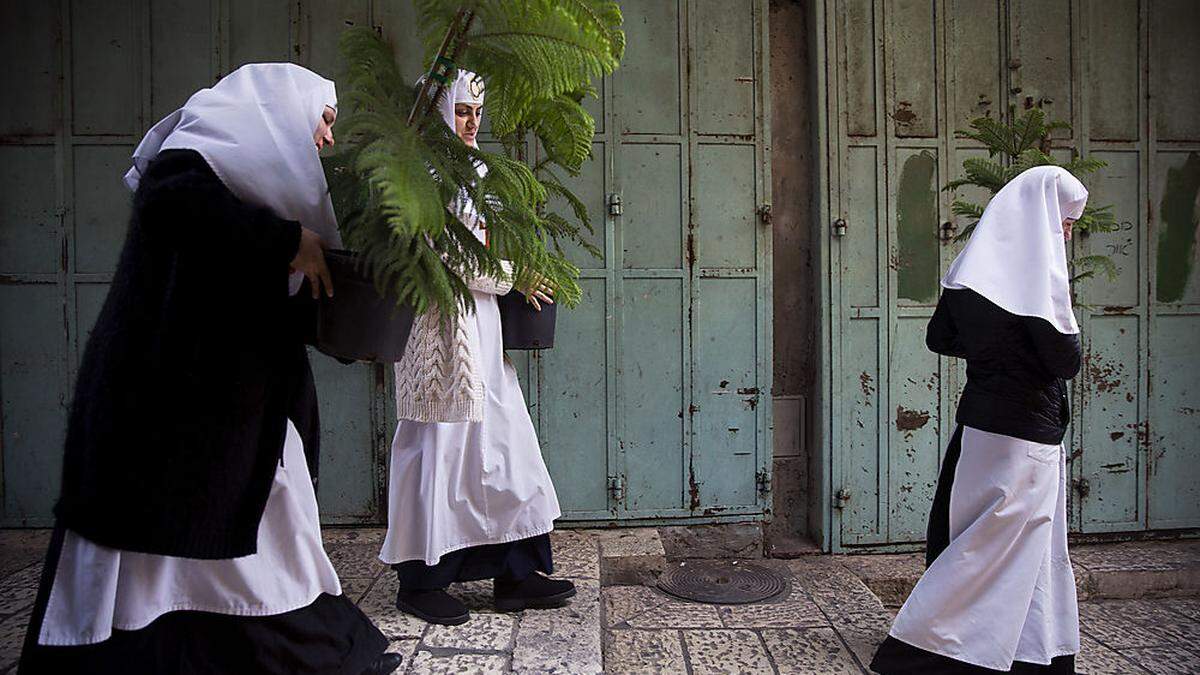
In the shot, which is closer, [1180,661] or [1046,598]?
[1046,598]

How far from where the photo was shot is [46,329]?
3.90 m

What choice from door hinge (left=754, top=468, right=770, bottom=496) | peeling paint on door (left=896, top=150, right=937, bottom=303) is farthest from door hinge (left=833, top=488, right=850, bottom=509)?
peeling paint on door (left=896, top=150, right=937, bottom=303)

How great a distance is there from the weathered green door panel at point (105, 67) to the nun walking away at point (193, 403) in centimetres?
283

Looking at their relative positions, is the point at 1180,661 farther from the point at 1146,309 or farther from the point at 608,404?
the point at 608,404

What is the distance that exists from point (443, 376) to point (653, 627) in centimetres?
171

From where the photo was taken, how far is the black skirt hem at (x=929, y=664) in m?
2.66

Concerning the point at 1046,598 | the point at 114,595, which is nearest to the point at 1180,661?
the point at 1046,598

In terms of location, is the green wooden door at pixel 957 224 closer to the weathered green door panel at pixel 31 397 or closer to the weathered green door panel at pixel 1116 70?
the weathered green door panel at pixel 1116 70

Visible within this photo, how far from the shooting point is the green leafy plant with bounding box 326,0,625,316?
4.96ft

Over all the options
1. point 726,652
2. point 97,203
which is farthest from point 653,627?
point 97,203

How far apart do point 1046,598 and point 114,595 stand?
2.89 m

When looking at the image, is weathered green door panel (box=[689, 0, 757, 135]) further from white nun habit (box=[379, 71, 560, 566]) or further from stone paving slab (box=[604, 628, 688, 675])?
stone paving slab (box=[604, 628, 688, 675])

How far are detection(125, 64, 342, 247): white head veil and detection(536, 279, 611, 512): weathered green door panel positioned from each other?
2.48 meters

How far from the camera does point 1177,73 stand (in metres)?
4.44
